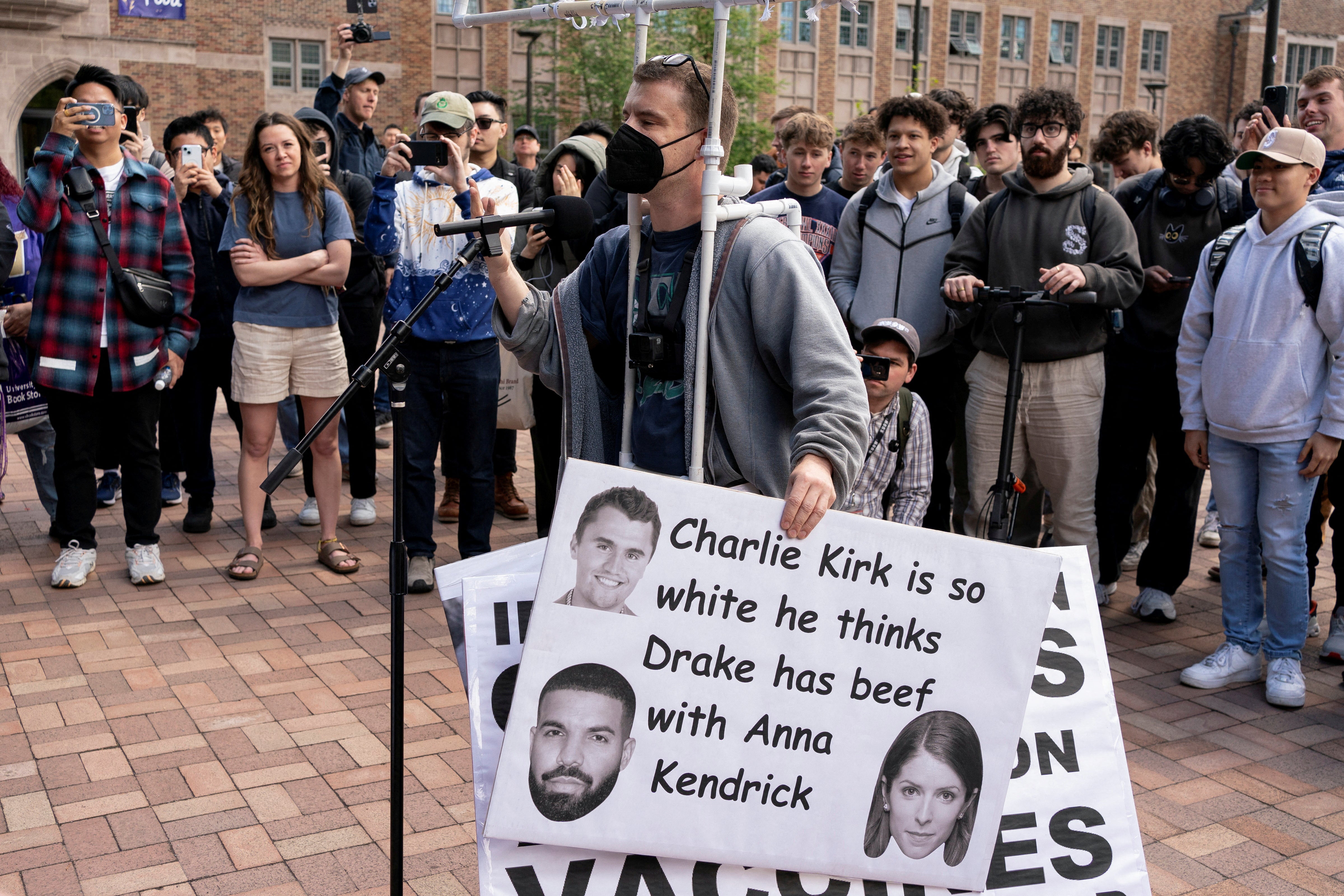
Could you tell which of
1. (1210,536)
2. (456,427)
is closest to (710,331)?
(456,427)

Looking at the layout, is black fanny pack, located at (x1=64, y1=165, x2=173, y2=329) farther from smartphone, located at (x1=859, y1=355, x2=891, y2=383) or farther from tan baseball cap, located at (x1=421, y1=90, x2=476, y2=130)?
smartphone, located at (x1=859, y1=355, x2=891, y2=383)

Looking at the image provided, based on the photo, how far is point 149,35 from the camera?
99.0 feet

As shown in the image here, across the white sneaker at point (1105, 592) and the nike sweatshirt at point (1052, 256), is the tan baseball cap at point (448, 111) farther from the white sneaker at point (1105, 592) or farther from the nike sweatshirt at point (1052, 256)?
the white sneaker at point (1105, 592)

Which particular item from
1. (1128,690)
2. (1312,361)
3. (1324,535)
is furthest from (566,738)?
(1324,535)

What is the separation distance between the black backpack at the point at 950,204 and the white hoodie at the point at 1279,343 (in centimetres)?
136

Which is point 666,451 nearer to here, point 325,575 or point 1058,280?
point 1058,280

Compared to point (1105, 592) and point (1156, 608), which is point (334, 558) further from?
point (1156, 608)

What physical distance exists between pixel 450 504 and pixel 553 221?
4.75 metres

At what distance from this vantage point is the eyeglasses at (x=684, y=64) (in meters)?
2.62

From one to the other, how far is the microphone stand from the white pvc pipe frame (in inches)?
16.5

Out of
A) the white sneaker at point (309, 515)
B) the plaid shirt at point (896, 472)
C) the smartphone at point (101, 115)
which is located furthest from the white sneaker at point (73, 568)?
the plaid shirt at point (896, 472)

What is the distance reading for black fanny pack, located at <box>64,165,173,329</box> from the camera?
5473 millimetres

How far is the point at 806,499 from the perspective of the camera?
7.59 feet

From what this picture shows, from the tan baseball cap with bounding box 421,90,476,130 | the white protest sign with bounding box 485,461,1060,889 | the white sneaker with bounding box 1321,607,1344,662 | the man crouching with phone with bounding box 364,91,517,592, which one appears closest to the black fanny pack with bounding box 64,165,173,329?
the man crouching with phone with bounding box 364,91,517,592
